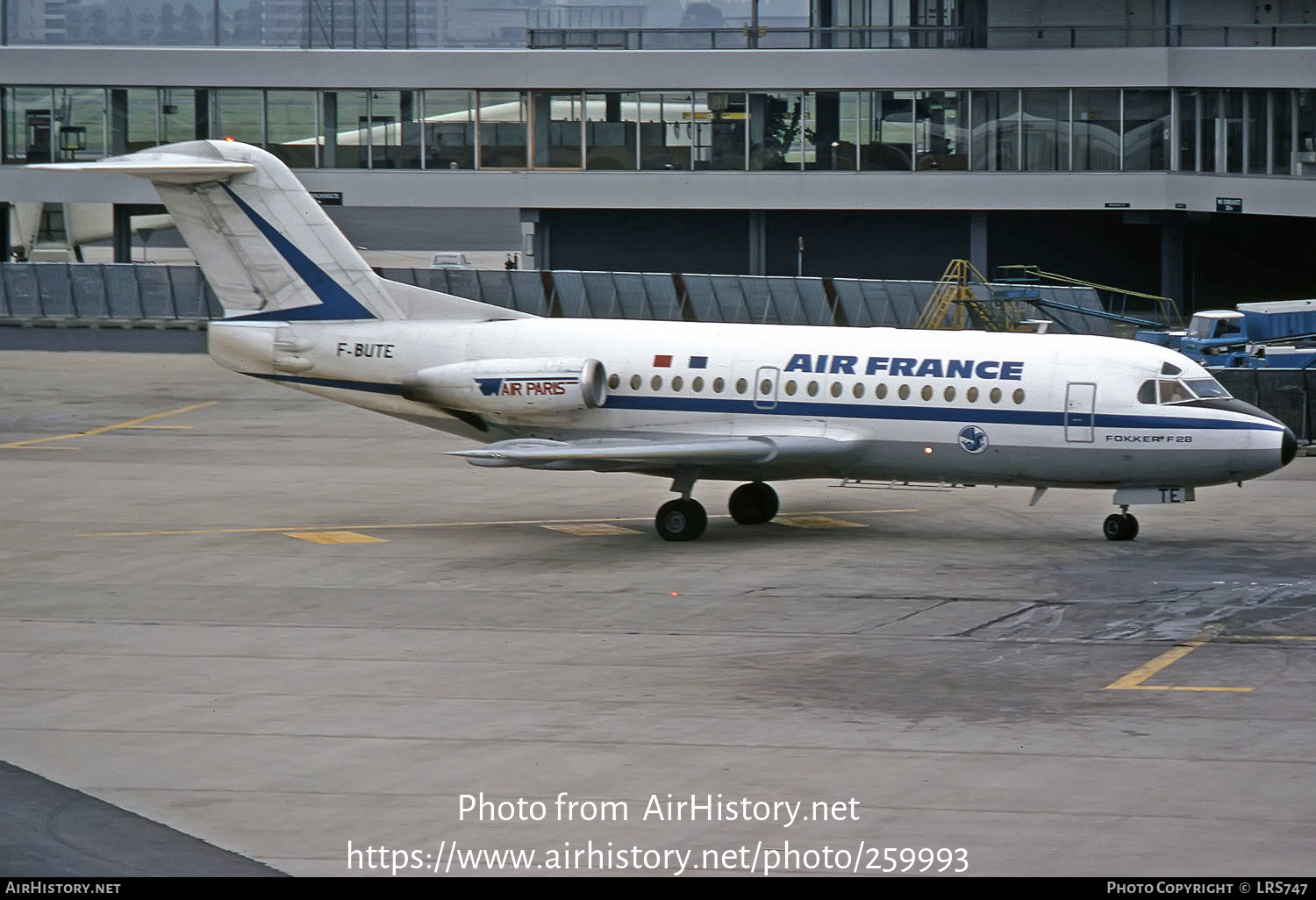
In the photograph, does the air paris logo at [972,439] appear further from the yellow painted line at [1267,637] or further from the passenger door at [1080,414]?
the yellow painted line at [1267,637]

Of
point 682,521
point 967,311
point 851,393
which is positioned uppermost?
point 967,311

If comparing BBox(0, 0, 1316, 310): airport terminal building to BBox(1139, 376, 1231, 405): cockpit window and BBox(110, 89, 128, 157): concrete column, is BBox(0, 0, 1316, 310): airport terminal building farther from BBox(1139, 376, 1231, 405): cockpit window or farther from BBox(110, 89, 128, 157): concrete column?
BBox(1139, 376, 1231, 405): cockpit window

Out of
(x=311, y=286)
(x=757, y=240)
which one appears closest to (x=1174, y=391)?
(x=311, y=286)

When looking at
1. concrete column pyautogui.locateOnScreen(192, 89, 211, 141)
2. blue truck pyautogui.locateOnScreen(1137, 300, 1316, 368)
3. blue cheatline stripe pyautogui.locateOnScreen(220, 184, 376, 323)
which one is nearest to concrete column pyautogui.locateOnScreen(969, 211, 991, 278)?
blue truck pyautogui.locateOnScreen(1137, 300, 1316, 368)

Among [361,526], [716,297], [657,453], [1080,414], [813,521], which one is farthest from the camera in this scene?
[716,297]

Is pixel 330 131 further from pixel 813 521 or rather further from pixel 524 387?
pixel 813 521

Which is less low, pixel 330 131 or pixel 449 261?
pixel 330 131

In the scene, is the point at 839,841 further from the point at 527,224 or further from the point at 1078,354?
the point at 527,224

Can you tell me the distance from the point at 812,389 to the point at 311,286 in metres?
9.10

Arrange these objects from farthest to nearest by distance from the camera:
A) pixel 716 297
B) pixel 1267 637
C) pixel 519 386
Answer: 1. pixel 716 297
2. pixel 519 386
3. pixel 1267 637

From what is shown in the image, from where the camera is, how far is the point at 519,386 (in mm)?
30766

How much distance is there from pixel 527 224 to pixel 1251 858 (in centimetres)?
6062

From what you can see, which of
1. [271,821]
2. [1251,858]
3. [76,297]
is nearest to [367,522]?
[271,821]

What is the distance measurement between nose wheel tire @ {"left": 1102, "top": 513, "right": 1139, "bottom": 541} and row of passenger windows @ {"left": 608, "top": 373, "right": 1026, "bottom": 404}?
282 cm
